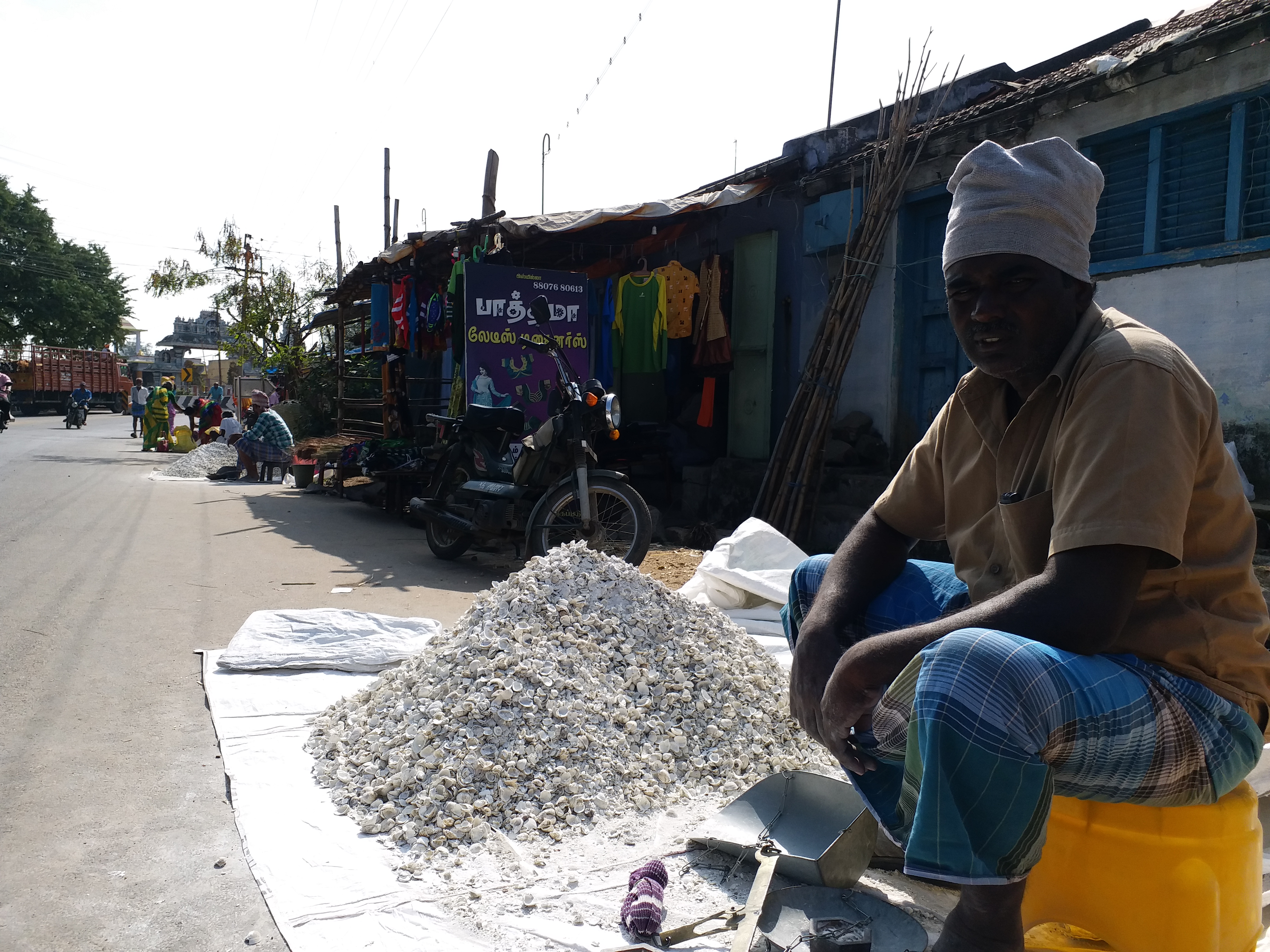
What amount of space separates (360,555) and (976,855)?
5696 mm

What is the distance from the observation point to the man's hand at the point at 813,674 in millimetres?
1633

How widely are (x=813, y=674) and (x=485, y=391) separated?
5955mm

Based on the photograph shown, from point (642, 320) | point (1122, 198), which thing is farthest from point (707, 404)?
point (1122, 198)

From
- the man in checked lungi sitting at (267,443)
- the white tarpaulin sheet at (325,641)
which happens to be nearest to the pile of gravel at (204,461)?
the man in checked lungi sitting at (267,443)

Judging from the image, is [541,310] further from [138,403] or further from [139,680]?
[138,403]

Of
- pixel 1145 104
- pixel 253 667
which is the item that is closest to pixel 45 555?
pixel 253 667

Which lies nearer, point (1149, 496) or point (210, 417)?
point (1149, 496)

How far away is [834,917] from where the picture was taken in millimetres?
1690

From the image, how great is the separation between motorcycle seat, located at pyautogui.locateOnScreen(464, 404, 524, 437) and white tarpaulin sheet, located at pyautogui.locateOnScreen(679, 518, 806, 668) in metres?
2.32

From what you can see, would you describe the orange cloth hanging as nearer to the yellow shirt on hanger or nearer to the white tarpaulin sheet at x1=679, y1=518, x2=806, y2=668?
the yellow shirt on hanger

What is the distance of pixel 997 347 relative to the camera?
59.6 inches

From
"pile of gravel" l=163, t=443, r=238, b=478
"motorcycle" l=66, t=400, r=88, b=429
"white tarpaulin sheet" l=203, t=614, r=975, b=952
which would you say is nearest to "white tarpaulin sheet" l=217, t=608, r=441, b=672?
"white tarpaulin sheet" l=203, t=614, r=975, b=952

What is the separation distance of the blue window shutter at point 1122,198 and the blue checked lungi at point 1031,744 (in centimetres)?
461

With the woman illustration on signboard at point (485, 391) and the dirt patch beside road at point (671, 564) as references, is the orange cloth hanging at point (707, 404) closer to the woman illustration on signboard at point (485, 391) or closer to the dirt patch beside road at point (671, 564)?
the dirt patch beside road at point (671, 564)
